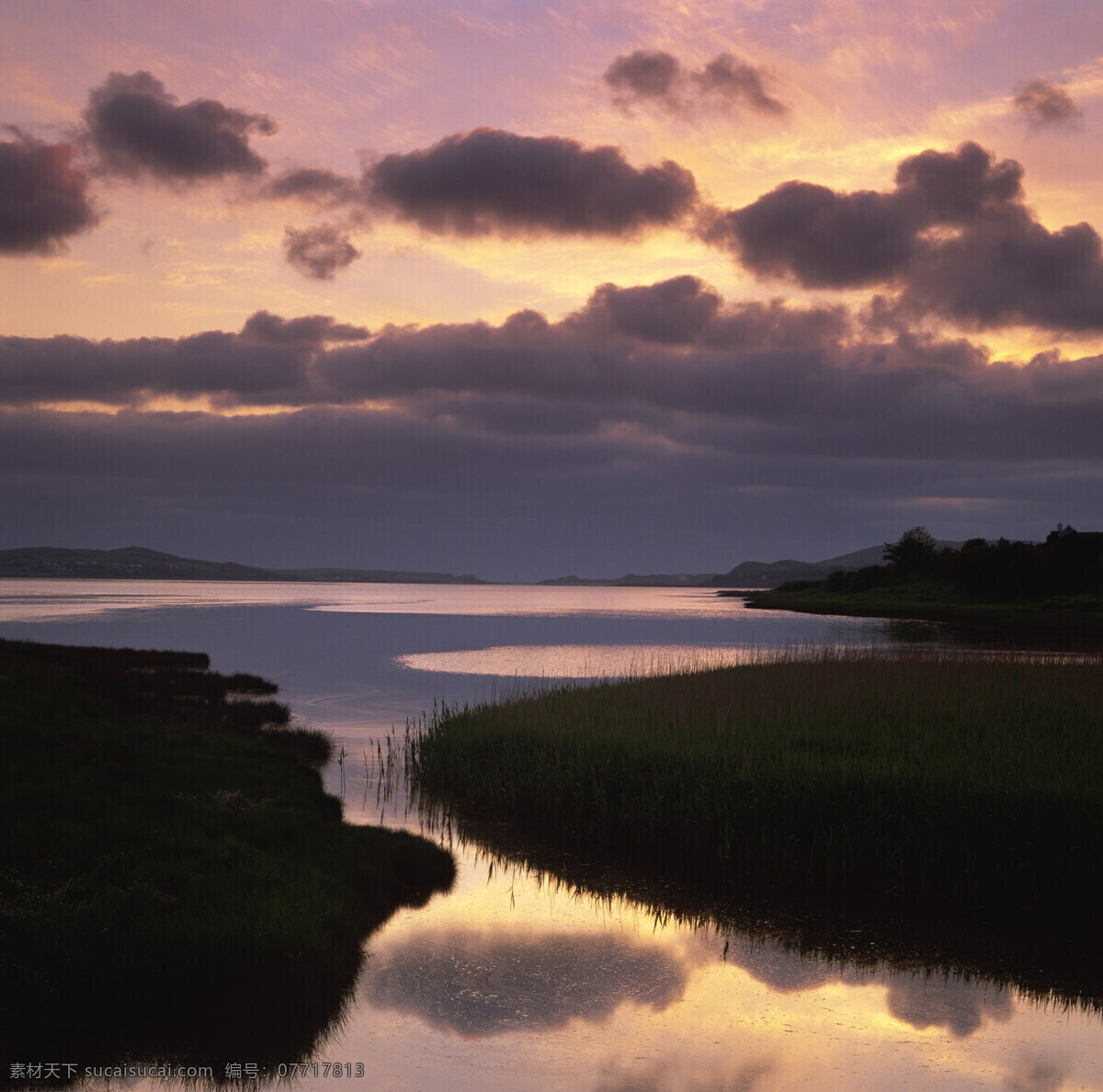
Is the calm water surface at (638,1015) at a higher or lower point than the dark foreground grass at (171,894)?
lower

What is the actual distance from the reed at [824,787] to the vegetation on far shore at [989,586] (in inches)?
2641

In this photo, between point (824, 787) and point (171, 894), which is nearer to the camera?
point (171, 894)

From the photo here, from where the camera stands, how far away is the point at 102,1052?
9.07 meters

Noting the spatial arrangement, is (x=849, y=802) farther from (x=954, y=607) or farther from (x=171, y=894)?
(x=954, y=607)

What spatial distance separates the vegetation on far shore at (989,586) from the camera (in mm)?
95875

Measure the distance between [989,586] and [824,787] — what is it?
388ft

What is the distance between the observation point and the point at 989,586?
12044 centimetres

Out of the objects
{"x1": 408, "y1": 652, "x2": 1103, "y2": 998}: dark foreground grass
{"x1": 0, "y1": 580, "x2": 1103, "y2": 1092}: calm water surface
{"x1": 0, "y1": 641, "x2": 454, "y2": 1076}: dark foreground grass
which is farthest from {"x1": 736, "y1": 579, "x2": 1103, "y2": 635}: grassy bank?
{"x1": 0, "y1": 641, "x2": 454, "y2": 1076}: dark foreground grass

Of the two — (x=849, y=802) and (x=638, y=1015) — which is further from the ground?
(x=849, y=802)

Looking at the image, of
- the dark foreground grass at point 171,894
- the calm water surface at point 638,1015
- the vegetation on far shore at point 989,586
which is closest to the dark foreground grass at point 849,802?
the calm water surface at point 638,1015

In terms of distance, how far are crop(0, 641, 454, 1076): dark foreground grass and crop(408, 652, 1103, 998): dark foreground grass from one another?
404cm

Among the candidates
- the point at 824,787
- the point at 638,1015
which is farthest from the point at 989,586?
the point at 638,1015

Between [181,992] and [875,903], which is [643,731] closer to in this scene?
[875,903]

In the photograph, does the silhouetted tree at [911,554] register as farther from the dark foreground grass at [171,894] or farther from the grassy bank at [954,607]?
the dark foreground grass at [171,894]
